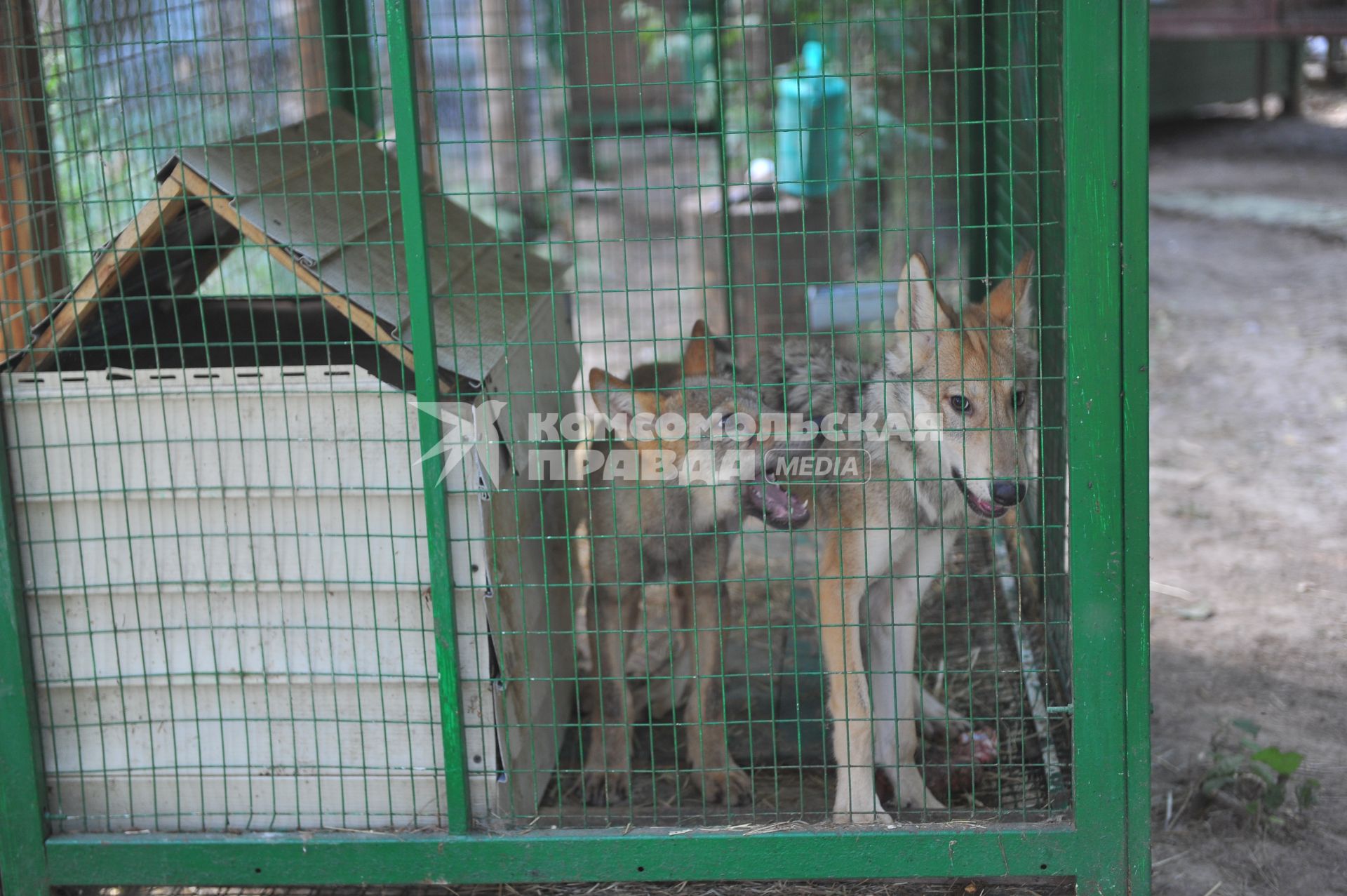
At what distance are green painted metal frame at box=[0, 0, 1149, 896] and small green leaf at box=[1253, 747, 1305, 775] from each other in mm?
1046

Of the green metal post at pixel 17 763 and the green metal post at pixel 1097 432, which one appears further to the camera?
the green metal post at pixel 17 763

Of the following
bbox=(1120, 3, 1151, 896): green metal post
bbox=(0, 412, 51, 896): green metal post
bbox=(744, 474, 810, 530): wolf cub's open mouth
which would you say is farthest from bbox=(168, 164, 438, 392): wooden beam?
bbox=(1120, 3, 1151, 896): green metal post

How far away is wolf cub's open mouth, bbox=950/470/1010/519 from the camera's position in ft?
12.3

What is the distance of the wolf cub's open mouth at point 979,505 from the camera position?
12.3ft

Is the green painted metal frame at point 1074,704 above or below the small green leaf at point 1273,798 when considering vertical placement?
above

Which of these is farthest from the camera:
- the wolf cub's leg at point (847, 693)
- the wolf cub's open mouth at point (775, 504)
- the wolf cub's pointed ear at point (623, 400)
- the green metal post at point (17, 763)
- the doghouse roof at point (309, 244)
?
the wolf cub's pointed ear at point (623, 400)

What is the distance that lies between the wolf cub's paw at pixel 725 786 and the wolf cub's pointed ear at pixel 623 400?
51.6 inches

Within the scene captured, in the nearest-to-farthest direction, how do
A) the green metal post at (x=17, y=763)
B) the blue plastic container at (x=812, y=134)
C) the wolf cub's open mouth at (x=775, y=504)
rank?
the green metal post at (x=17, y=763) → the wolf cub's open mouth at (x=775, y=504) → the blue plastic container at (x=812, y=134)

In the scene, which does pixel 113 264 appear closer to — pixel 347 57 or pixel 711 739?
pixel 347 57

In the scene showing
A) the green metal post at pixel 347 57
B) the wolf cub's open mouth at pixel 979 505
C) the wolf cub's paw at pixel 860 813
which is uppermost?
the green metal post at pixel 347 57

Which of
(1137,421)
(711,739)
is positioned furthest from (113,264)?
(1137,421)

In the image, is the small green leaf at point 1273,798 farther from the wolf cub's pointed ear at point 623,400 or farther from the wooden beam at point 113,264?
the wooden beam at point 113,264

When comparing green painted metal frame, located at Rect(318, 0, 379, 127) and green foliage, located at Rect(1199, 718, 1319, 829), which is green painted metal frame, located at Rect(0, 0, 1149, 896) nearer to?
green foliage, located at Rect(1199, 718, 1319, 829)

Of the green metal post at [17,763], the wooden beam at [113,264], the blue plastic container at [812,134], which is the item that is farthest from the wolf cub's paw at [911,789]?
the blue plastic container at [812,134]
